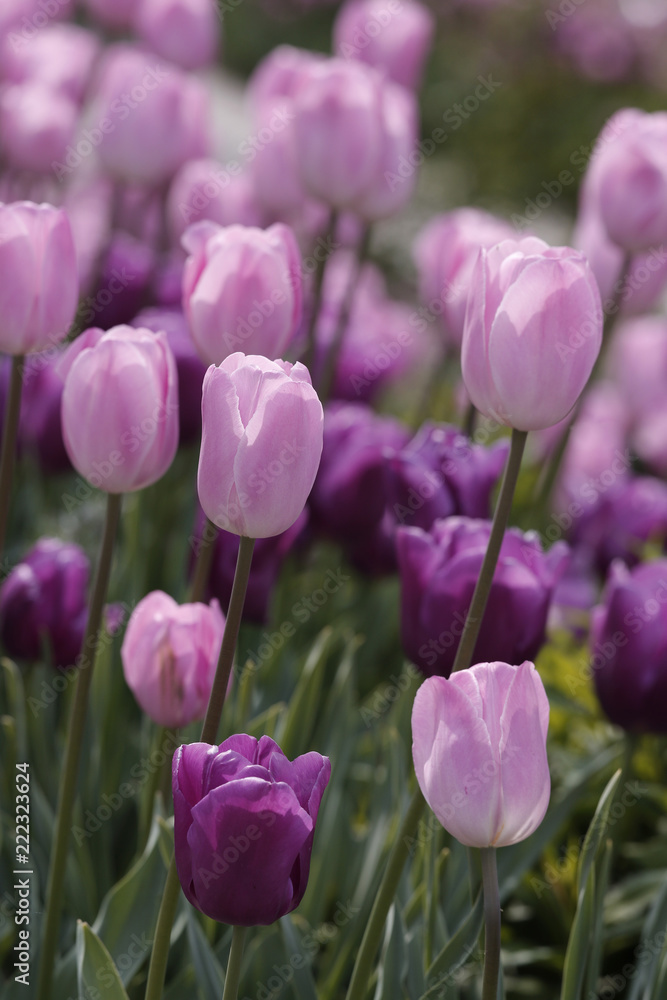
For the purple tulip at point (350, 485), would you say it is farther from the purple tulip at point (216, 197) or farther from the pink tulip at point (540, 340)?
the purple tulip at point (216, 197)

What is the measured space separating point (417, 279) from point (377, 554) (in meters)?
4.41

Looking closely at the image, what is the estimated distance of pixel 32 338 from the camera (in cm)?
97

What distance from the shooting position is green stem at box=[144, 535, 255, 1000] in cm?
74

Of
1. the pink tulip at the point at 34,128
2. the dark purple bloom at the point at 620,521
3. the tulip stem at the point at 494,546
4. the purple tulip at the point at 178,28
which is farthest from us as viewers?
the purple tulip at the point at 178,28

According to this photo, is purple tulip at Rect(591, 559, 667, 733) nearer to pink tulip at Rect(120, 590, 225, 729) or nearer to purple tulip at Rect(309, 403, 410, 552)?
purple tulip at Rect(309, 403, 410, 552)

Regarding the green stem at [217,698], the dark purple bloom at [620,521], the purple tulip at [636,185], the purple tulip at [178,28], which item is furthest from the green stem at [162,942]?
the purple tulip at [178,28]

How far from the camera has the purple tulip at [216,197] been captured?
7.45ft

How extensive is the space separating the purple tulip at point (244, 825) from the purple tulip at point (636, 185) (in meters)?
0.97

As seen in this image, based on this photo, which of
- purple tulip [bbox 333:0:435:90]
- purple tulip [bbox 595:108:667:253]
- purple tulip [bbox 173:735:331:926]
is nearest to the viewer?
purple tulip [bbox 173:735:331:926]

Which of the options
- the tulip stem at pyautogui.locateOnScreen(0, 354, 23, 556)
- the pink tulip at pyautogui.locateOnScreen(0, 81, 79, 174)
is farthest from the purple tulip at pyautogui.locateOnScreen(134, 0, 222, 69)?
the tulip stem at pyautogui.locateOnScreen(0, 354, 23, 556)

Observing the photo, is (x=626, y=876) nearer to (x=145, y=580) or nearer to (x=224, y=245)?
(x=145, y=580)

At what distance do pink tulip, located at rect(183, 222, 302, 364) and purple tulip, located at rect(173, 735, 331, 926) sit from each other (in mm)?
410

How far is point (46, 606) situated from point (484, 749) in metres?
0.70

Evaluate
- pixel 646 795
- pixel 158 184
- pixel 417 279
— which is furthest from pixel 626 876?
pixel 417 279
